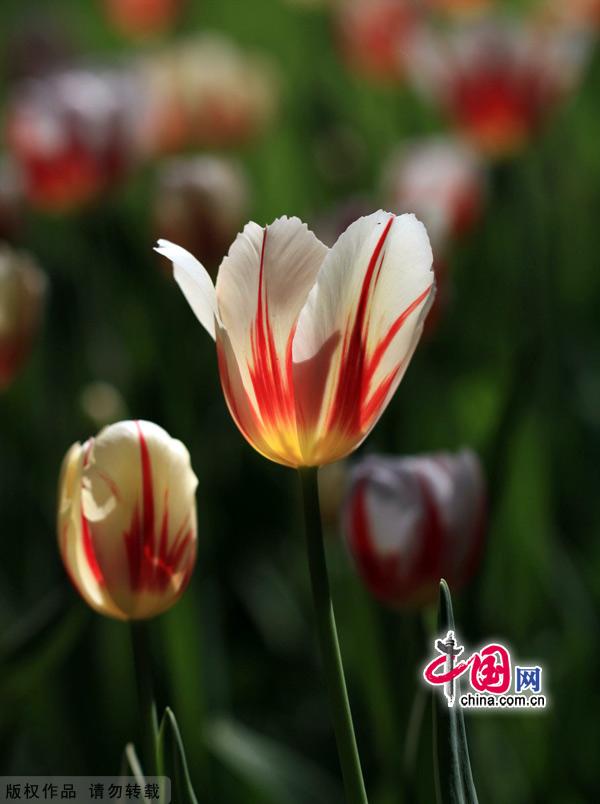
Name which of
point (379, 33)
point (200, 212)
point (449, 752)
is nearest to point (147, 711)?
point (449, 752)

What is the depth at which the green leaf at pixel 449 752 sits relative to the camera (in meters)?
0.51

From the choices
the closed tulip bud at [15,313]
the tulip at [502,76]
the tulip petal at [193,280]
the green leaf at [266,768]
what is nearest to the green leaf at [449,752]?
the tulip petal at [193,280]

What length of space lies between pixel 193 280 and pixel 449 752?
0.77ft

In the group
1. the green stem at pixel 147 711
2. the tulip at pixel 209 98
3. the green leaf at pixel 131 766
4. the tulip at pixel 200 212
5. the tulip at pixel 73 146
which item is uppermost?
the tulip at pixel 209 98

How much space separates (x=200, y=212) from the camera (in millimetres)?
1425

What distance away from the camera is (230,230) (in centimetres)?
145

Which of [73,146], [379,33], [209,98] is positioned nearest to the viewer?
[73,146]

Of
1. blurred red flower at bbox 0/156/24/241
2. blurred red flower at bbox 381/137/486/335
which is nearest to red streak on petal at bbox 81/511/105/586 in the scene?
blurred red flower at bbox 381/137/486/335

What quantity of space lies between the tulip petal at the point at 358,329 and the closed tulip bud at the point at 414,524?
8.2 inches

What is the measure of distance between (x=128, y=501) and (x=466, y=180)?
108 centimetres

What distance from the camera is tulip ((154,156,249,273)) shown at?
1419mm

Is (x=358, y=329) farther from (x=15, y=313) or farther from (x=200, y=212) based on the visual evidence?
(x=200, y=212)

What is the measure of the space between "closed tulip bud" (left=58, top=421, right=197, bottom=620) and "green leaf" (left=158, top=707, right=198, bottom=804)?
0.06 m

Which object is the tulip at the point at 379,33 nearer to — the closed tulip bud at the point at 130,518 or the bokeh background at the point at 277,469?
the bokeh background at the point at 277,469
